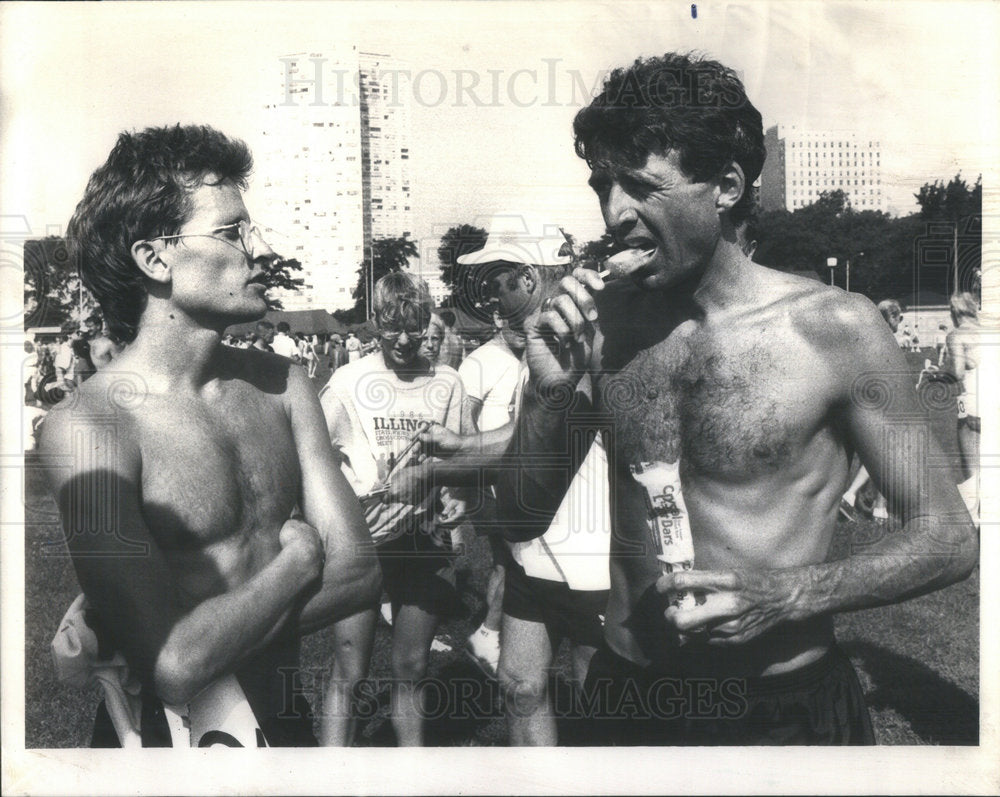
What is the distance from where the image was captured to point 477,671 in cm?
388

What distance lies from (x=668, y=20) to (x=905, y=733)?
302 cm

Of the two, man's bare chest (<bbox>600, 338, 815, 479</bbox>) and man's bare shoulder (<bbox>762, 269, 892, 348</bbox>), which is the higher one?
man's bare shoulder (<bbox>762, 269, 892, 348</bbox>)

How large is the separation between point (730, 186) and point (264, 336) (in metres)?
1.87

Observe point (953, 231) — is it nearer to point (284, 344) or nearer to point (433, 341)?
point (433, 341)

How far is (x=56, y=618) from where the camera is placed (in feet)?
12.8

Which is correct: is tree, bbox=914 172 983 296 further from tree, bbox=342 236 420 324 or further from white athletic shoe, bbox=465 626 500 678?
white athletic shoe, bbox=465 626 500 678

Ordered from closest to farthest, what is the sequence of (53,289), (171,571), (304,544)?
1. (171,571)
2. (304,544)
3. (53,289)

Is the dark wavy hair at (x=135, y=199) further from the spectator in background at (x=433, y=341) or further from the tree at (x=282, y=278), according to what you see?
the spectator in background at (x=433, y=341)

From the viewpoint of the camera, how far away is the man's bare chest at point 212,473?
3.53 meters

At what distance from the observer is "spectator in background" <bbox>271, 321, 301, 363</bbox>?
12.3 feet

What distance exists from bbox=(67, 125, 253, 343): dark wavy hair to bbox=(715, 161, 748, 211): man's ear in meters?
1.81

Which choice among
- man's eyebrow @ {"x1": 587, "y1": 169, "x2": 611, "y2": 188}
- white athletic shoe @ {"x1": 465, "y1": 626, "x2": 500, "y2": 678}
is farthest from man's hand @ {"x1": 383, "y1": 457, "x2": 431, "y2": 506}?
man's eyebrow @ {"x1": 587, "y1": 169, "x2": 611, "y2": 188}

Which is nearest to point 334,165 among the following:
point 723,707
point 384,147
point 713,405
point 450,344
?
point 384,147

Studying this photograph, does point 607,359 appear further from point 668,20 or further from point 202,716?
point 202,716
